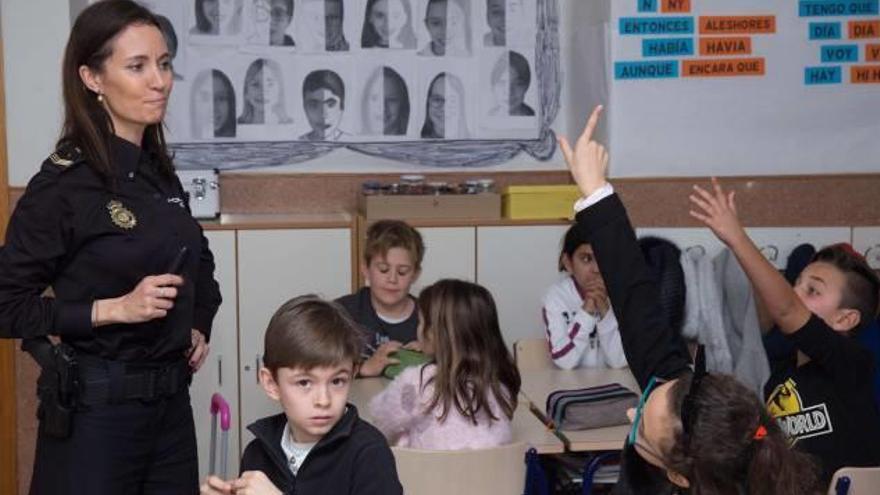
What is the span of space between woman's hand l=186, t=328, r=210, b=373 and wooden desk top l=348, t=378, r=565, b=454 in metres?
0.67

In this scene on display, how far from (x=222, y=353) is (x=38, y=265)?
87.9 inches

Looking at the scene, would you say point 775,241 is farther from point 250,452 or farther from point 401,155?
point 250,452

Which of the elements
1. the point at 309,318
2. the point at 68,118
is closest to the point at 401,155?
the point at 68,118

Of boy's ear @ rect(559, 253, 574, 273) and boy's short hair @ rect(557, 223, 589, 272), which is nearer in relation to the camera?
boy's short hair @ rect(557, 223, 589, 272)

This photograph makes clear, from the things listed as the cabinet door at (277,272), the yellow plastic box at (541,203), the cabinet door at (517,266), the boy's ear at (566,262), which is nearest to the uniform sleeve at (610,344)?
the boy's ear at (566,262)

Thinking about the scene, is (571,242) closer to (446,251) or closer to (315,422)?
(446,251)

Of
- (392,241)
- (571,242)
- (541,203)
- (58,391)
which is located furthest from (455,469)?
(541,203)

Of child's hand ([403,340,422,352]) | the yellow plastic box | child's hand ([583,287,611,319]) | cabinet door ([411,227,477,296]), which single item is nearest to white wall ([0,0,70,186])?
cabinet door ([411,227,477,296])

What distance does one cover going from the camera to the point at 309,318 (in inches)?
87.4

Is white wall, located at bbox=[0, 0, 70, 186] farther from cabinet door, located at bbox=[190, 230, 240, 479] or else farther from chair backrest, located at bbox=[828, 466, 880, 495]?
chair backrest, located at bbox=[828, 466, 880, 495]

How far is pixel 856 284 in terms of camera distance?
307 cm

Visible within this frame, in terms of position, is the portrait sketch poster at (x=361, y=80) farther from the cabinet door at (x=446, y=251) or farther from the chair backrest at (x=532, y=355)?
the chair backrest at (x=532, y=355)

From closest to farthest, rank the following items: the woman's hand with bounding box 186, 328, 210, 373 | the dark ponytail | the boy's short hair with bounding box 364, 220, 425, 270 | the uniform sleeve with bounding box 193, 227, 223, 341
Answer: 1. the dark ponytail
2. the woman's hand with bounding box 186, 328, 210, 373
3. the uniform sleeve with bounding box 193, 227, 223, 341
4. the boy's short hair with bounding box 364, 220, 425, 270

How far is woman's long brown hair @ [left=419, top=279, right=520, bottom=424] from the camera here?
325 cm
